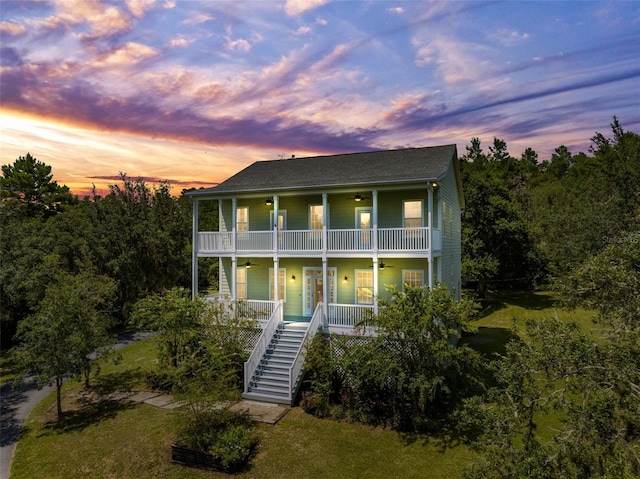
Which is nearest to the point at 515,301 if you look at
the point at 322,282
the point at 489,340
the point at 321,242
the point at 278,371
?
the point at 489,340

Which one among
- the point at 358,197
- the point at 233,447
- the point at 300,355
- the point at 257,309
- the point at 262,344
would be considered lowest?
the point at 233,447

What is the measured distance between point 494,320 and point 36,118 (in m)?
30.8

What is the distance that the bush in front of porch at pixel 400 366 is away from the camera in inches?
424

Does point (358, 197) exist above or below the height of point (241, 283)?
above

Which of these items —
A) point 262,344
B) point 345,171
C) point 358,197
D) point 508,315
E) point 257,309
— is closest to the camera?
point 262,344

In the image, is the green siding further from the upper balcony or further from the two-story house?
the upper balcony

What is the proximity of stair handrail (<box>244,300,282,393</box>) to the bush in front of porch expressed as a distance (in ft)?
7.82

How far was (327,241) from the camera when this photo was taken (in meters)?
15.9

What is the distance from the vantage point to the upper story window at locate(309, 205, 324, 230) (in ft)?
58.7

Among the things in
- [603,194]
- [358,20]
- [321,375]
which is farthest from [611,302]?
[603,194]

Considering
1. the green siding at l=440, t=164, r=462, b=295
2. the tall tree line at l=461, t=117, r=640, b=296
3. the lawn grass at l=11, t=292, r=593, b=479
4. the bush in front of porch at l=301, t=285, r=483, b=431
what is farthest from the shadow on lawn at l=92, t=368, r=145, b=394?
the tall tree line at l=461, t=117, r=640, b=296

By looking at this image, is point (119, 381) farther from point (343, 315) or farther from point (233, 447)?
point (343, 315)

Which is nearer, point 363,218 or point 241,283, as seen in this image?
point 363,218

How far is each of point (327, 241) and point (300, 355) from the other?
16.2 feet
